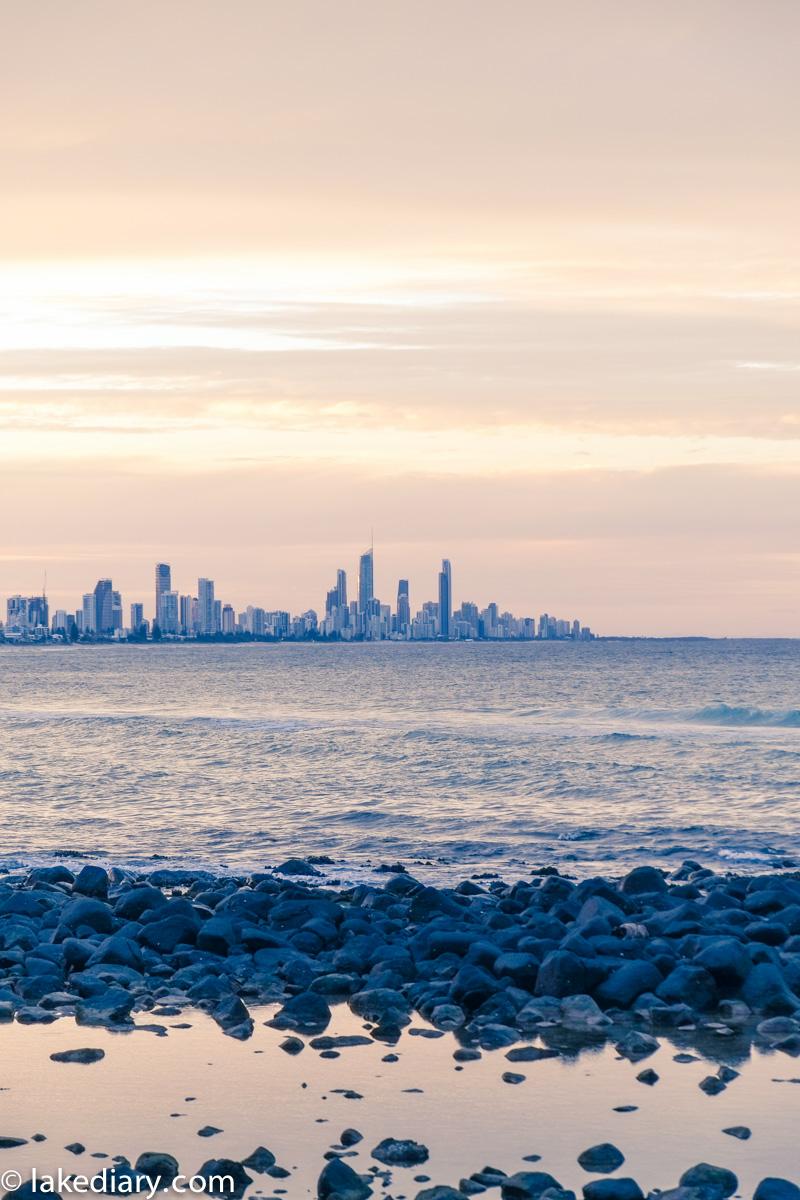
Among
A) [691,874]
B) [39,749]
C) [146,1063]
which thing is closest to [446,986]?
[146,1063]

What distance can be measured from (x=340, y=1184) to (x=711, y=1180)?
97.2 inches

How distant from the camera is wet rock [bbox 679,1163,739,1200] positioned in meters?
9.18

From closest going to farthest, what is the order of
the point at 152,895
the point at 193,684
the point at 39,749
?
the point at 152,895 → the point at 39,749 → the point at 193,684

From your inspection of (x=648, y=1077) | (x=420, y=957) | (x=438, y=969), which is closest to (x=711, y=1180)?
(x=648, y=1077)

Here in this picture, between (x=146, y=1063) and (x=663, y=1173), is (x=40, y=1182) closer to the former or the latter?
(x=146, y=1063)

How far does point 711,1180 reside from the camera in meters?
9.29

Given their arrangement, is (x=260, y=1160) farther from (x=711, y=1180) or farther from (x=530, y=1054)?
(x=530, y=1054)

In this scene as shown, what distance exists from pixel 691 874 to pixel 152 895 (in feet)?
30.9

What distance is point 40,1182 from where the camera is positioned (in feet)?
30.6

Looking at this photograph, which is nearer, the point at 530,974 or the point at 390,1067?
the point at 390,1067

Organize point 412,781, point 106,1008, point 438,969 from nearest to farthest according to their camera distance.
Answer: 1. point 106,1008
2. point 438,969
3. point 412,781

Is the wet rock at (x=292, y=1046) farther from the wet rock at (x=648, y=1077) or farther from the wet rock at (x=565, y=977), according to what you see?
the wet rock at (x=648, y=1077)

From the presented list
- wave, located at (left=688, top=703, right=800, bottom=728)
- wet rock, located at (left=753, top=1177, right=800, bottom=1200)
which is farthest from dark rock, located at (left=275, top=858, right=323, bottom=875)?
wave, located at (left=688, top=703, right=800, bottom=728)

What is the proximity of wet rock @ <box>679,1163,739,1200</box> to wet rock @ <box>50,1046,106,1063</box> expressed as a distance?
5475 millimetres
